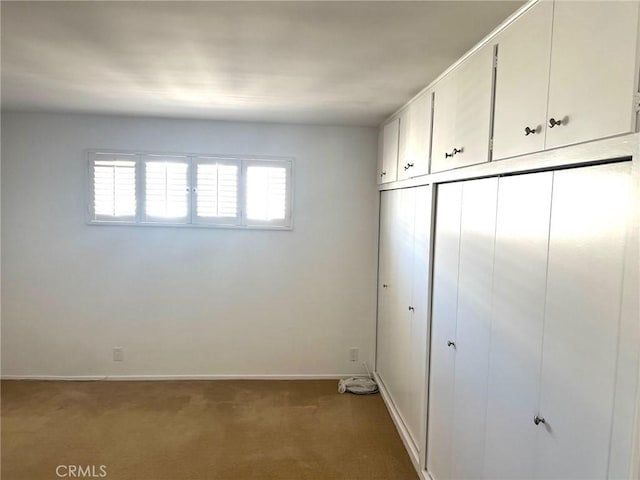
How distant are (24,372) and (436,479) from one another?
3.53 metres

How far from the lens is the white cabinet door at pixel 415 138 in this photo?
8.45 ft

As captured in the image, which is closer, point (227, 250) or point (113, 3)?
point (113, 3)

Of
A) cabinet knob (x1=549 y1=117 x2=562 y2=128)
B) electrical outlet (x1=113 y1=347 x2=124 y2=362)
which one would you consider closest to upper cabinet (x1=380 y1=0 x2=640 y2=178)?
cabinet knob (x1=549 y1=117 x2=562 y2=128)

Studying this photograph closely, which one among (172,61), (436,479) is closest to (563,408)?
(436,479)

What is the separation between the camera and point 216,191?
3836mm

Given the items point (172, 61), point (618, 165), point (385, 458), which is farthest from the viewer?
point (385, 458)

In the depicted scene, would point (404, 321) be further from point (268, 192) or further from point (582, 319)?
point (582, 319)

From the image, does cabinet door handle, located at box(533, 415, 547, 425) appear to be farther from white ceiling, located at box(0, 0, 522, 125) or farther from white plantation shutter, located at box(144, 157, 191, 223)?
white plantation shutter, located at box(144, 157, 191, 223)

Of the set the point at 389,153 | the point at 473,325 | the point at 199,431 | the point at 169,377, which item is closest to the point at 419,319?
the point at 473,325

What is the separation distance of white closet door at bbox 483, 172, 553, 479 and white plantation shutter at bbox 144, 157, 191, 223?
9.25 feet

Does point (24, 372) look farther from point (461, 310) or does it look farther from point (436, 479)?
point (461, 310)

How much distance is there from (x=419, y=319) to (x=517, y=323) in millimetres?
1166

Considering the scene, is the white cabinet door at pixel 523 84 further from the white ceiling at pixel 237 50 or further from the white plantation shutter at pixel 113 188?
the white plantation shutter at pixel 113 188

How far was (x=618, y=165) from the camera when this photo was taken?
112cm
